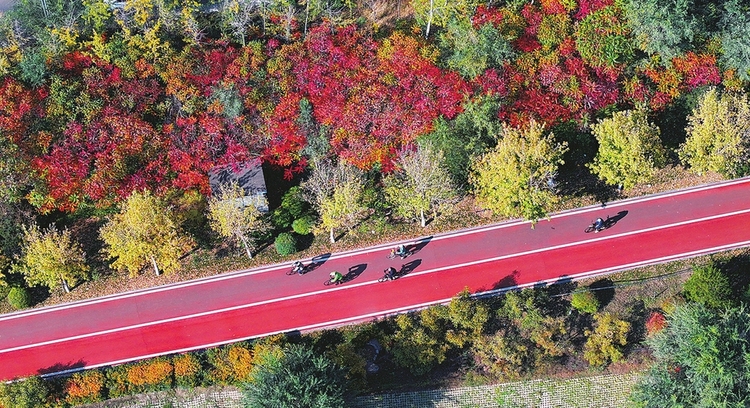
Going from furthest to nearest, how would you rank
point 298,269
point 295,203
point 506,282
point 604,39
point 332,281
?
point 604,39, point 295,203, point 298,269, point 332,281, point 506,282

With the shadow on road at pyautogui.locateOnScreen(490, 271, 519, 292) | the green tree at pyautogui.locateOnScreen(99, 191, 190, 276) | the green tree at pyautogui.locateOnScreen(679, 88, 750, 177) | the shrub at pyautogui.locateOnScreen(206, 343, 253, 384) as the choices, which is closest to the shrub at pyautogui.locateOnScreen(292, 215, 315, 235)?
the green tree at pyautogui.locateOnScreen(99, 191, 190, 276)

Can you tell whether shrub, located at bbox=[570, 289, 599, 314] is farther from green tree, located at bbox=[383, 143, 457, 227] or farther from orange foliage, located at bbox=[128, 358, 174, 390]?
orange foliage, located at bbox=[128, 358, 174, 390]

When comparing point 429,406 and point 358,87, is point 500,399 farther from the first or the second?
point 358,87

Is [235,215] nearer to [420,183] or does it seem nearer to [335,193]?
[335,193]

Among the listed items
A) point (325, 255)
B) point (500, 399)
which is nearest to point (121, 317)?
point (325, 255)

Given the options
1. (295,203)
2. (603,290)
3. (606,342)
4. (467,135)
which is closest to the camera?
(606,342)

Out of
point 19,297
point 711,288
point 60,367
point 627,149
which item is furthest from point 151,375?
point 711,288
